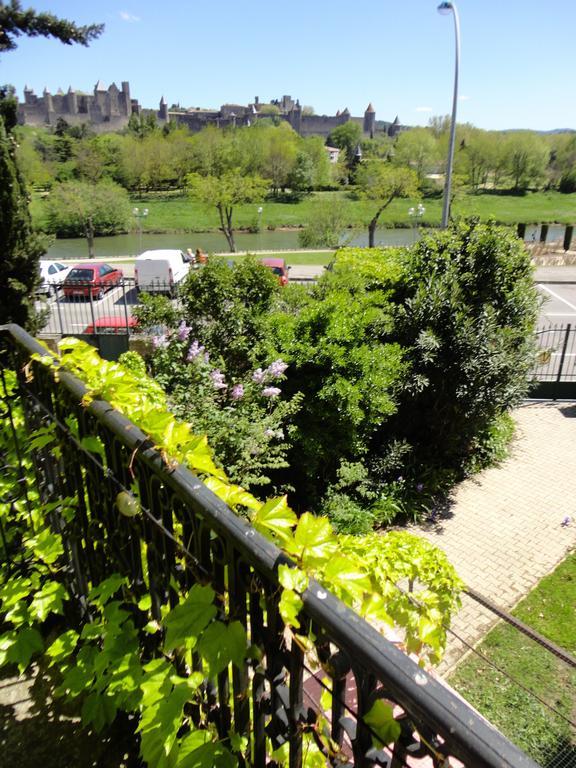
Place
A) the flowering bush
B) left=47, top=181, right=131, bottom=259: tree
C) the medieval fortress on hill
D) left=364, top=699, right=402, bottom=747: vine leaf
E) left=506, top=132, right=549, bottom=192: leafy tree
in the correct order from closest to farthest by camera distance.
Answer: left=364, top=699, right=402, bottom=747: vine leaf < the flowering bush < left=47, top=181, right=131, bottom=259: tree < left=506, top=132, right=549, bottom=192: leafy tree < the medieval fortress on hill

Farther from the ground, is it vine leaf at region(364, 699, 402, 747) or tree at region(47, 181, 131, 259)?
vine leaf at region(364, 699, 402, 747)

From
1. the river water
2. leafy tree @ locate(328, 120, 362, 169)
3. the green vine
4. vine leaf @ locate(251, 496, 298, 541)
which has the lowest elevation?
the river water

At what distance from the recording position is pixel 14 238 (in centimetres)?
898

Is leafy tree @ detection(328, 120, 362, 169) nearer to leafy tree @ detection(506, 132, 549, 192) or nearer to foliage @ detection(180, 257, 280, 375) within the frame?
leafy tree @ detection(506, 132, 549, 192)

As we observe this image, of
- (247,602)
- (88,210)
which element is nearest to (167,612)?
(247,602)

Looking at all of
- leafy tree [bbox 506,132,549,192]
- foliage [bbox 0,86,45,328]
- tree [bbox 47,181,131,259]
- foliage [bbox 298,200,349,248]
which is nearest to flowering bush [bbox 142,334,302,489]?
foliage [bbox 0,86,45,328]

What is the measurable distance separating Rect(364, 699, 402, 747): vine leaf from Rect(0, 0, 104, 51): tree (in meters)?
12.0

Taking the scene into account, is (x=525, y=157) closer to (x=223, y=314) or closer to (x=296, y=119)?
(x=223, y=314)

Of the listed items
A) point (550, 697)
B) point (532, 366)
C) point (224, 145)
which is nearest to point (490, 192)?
point (224, 145)

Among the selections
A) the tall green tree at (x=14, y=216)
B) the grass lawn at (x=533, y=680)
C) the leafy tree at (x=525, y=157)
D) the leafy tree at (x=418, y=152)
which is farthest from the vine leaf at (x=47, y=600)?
the leafy tree at (x=525, y=157)

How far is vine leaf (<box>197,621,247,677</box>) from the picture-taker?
4.06ft

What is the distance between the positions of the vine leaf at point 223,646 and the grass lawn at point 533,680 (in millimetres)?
4075

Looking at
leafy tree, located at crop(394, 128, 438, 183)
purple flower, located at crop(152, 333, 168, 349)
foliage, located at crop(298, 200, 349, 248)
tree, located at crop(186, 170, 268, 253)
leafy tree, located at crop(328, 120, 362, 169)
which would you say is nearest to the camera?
purple flower, located at crop(152, 333, 168, 349)

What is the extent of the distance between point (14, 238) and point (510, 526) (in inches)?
368
